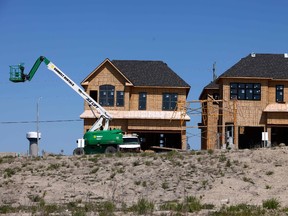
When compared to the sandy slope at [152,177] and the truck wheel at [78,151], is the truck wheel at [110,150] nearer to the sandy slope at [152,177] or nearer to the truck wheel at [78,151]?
the truck wheel at [78,151]

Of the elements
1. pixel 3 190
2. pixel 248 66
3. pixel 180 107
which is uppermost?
pixel 248 66

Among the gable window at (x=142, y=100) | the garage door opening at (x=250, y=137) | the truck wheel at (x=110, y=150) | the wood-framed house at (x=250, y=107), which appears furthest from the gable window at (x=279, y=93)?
the truck wheel at (x=110, y=150)

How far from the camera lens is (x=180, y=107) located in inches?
2267

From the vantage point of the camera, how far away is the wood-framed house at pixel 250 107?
55.7m

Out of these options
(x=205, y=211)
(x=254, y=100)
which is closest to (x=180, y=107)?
(x=254, y=100)

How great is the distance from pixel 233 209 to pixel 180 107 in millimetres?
32157

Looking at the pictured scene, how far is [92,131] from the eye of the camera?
50.5 metres

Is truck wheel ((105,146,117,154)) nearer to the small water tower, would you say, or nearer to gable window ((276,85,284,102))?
the small water tower

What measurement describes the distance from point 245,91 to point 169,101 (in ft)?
22.4

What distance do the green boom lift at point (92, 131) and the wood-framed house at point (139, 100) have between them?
3354mm

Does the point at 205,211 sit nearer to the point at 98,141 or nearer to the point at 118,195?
the point at 118,195

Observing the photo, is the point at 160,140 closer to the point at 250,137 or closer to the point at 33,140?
the point at 250,137

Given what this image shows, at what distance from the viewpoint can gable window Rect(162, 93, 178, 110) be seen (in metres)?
58.6

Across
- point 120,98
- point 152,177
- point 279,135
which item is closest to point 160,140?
point 120,98
